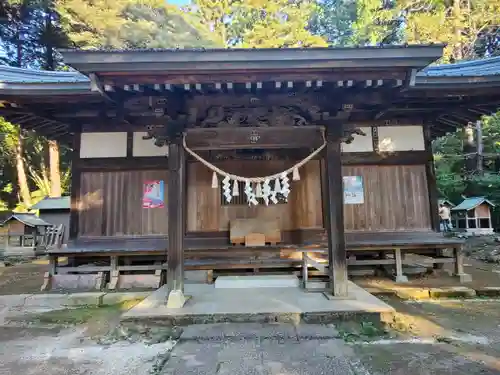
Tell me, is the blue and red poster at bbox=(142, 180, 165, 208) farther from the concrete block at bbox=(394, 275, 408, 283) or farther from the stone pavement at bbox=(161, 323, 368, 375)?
the concrete block at bbox=(394, 275, 408, 283)

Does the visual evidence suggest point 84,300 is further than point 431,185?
No

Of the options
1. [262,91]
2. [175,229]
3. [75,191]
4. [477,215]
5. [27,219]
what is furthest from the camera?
[477,215]

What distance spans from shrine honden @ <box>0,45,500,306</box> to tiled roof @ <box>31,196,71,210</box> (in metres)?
11.3

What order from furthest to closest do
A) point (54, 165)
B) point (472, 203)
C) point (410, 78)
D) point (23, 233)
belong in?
point (54, 165) → point (472, 203) → point (23, 233) → point (410, 78)

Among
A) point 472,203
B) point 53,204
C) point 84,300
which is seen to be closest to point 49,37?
point 53,204

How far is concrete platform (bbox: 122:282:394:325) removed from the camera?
435 centimetres

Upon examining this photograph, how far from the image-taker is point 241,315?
442 cm

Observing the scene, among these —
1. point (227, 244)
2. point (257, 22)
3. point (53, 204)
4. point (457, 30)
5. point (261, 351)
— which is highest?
point (257, 22)

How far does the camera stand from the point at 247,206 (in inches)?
282

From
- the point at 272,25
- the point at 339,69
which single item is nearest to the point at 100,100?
→ the point at 339,69

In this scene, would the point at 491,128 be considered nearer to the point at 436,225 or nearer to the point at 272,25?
the point at 272,25

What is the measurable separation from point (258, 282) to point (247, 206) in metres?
1.79

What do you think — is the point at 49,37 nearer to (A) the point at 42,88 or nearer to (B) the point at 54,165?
(B) the point at 54,165

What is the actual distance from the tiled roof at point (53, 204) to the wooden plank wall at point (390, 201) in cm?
1594
